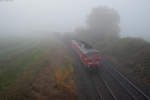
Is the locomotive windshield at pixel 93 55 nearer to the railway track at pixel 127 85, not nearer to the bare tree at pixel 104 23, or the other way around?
the railway track at pixel 127 85

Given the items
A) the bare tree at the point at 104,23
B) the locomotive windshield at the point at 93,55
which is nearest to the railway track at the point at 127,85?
the locomotive windshield at the point at 93,55

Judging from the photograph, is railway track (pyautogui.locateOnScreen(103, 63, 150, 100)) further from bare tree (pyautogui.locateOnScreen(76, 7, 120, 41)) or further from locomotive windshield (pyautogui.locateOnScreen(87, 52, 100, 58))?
bare tree (pyautogui.locateOnScreen(76, 7, 120, 41))

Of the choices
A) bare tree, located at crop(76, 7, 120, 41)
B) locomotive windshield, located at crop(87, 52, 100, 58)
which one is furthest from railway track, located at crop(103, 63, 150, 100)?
bare tree, located at crop(76, 7, 120, 41)

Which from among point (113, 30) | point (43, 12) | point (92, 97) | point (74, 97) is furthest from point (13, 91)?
point (43, 12)

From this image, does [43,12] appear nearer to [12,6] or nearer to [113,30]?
[12,6]

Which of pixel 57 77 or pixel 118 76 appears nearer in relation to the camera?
pixel 57 77

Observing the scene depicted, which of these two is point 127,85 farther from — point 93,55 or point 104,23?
point 104,23

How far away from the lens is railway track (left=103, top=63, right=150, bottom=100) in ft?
36.6

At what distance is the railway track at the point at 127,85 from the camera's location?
36.6 feet

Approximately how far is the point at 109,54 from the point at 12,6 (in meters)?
144

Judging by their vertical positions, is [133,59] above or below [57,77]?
above

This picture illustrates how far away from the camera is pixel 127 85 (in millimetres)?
13477

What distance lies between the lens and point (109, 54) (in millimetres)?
27094

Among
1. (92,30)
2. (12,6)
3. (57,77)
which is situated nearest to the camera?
(57,77)
